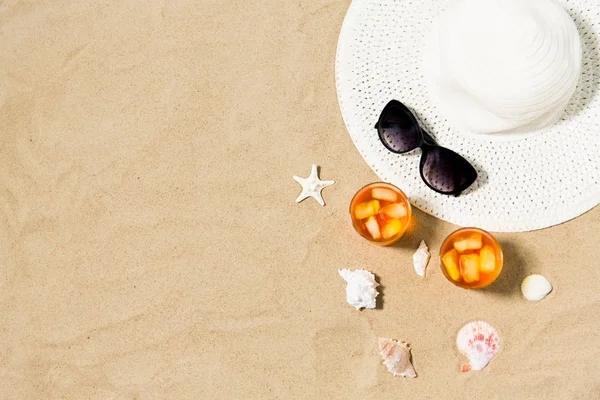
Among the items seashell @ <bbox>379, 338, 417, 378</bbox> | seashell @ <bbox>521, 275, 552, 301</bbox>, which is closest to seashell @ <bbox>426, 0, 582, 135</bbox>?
seashell @ <bbox>521, 275, 552, 301</bbox>

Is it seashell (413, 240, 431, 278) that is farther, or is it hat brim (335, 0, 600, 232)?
seashell (413, 240, 431, 278)

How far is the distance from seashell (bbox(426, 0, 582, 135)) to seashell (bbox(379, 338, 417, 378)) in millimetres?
422

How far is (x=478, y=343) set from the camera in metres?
1.07

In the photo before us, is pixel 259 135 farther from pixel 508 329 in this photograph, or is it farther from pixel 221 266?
pixel 508 329

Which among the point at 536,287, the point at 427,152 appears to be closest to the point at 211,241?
the point at 427,152

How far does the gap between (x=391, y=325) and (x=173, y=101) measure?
58 centimetres

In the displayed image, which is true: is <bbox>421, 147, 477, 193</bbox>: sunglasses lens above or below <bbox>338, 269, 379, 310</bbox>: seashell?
above

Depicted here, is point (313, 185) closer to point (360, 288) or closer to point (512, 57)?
point (360, 288)

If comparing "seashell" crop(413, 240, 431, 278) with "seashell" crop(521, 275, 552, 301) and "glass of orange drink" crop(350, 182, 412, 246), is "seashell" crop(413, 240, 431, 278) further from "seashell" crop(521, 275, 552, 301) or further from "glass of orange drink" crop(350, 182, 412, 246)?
"seashell" crop(521, 275, 552, 301)

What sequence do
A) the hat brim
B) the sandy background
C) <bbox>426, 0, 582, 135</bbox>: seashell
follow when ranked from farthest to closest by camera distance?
1. the sandy background
2. the hat brim
3. <bbox>426, 0, 582, 135</bbox>: seashell

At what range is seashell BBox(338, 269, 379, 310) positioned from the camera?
3.53ft

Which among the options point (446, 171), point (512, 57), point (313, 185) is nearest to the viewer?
point (512, 57)

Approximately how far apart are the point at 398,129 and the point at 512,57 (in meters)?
0.22

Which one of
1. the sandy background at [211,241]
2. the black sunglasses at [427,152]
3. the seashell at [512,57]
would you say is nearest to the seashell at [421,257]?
the sandy background at [211,241]
